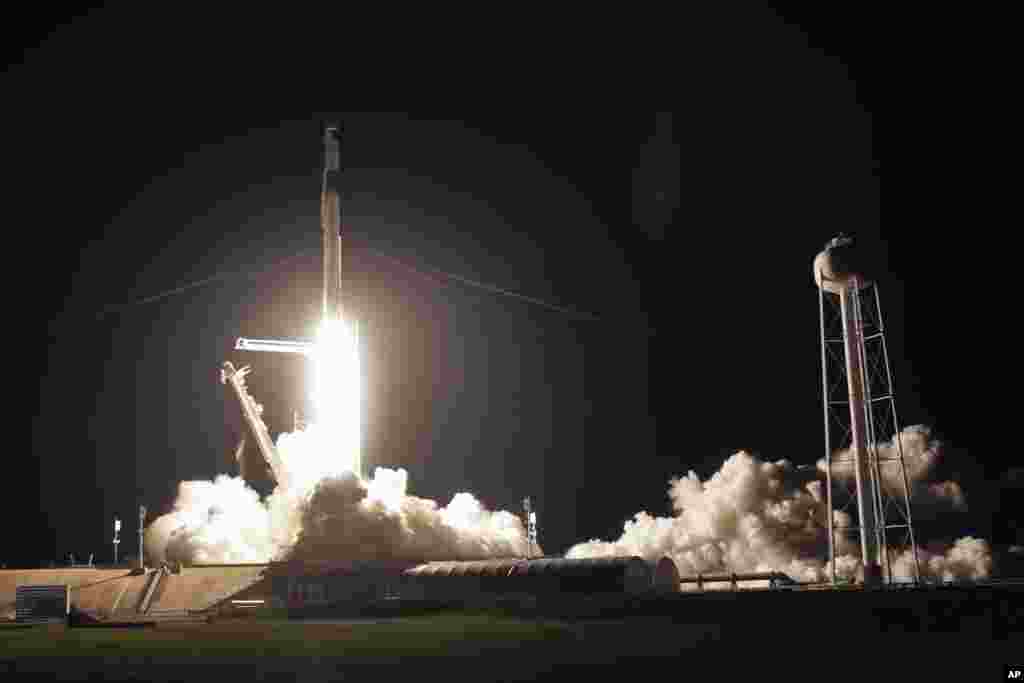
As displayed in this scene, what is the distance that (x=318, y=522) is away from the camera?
64125 millimetres

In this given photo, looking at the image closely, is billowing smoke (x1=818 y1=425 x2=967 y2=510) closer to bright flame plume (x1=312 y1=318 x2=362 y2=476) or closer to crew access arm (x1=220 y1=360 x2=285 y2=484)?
bright flame plume (x1=312 y1=318 x2=362 y2=476)

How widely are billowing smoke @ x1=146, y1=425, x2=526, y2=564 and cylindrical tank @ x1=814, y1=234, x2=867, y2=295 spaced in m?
27.2

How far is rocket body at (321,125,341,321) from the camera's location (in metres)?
66.5

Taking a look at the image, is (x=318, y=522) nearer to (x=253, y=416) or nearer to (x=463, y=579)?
(x=253, y=416)

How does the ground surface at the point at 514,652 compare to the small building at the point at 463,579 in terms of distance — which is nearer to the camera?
the ground surface at the point at 514,652

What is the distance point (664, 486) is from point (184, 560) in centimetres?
3959

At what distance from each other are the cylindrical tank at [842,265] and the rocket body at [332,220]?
28008 mm

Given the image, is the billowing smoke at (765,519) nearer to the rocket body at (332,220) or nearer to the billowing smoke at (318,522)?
the billowing smoke at (318,522)

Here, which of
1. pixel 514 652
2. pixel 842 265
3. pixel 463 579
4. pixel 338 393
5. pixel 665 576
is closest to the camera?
pixel 514 652

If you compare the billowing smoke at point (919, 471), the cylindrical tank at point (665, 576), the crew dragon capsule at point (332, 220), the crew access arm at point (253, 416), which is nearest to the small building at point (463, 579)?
the cylindrical tank at point (665, 576)

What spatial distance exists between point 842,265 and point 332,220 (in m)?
29.5

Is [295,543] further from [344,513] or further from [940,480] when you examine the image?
[940,480]

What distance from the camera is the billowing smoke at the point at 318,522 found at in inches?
2520

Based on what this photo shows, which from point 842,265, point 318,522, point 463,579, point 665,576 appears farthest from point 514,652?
point 318,522
